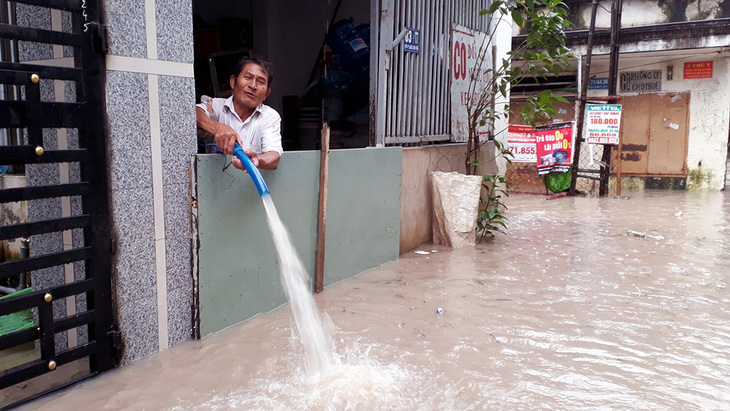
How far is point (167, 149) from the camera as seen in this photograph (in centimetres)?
329

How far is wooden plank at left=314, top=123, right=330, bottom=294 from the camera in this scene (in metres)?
4.49

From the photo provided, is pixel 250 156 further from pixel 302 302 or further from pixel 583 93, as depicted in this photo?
pixel 583 93

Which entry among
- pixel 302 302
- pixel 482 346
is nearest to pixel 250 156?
pixel 302 302

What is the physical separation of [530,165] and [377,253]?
8.15 metres

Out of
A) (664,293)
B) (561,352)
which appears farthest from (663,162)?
(561,352)

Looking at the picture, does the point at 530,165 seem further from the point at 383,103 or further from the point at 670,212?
the point at 383,103

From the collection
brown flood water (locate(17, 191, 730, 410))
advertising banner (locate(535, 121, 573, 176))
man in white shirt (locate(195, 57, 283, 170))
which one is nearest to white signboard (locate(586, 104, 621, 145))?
advertising banner (locate(535, 121, 573, 176))

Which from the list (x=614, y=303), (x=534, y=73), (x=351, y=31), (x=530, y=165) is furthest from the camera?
(x=530, y=165)

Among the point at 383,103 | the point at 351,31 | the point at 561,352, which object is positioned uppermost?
the point at 351,31

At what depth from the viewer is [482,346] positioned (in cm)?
368

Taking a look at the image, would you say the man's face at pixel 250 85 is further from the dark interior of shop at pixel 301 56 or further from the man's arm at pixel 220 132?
the dark interior of shop at pixel 301 56

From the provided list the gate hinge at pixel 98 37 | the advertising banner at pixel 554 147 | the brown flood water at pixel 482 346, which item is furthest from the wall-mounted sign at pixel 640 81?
the gate hinge at pixel 98 37

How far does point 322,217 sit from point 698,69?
1122cm

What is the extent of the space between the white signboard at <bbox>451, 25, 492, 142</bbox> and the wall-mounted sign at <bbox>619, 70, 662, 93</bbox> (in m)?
6.90
